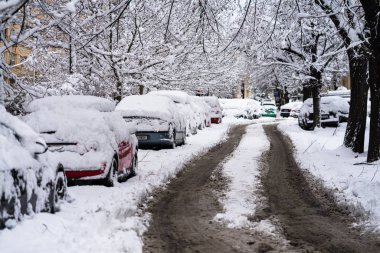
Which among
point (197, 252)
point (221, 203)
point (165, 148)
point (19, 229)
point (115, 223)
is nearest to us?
point (19, 229)

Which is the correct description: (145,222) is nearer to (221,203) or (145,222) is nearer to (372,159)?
(221,203)

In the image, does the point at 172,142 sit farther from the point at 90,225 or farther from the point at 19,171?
the point at 19,171

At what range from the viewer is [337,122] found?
27062mm

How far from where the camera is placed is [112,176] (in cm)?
957

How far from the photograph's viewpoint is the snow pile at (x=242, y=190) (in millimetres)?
7389

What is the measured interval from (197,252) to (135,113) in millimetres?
10825

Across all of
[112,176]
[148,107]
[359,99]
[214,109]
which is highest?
[359,99]

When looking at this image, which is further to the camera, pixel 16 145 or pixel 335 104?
pixel 335 104

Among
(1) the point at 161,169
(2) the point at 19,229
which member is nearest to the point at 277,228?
(2) the point at 19,229

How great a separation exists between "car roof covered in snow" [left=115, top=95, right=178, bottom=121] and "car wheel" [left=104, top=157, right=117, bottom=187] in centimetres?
655

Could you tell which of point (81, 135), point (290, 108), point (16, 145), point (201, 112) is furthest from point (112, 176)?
point (290, 108)

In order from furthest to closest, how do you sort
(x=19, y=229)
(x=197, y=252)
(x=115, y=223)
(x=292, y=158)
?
(x=292, y=158) → (x=115, y=223) → (x=197, y=252) → (x=19, y=229)

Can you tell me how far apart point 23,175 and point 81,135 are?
3279 millimetres

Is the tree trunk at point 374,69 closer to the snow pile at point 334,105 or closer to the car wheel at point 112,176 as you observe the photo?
the car wheel at point 112,176
